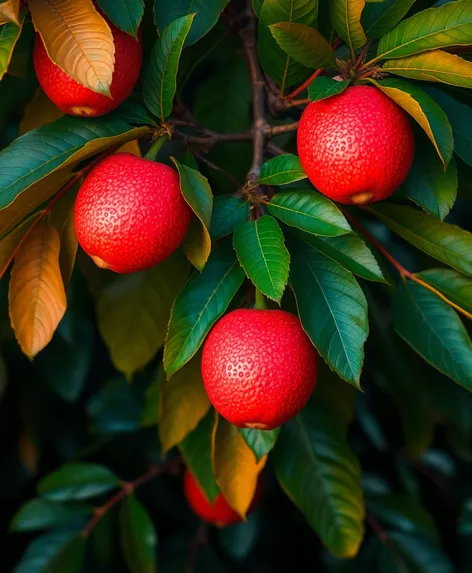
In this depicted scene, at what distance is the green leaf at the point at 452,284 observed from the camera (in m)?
0.90

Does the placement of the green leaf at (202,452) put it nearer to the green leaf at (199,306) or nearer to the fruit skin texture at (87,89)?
the green leaf at (199,306)

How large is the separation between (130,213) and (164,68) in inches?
7.0

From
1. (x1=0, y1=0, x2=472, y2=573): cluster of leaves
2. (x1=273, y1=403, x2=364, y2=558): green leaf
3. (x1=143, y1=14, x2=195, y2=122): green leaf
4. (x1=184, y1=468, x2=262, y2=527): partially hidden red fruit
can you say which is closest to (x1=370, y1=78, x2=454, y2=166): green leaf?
(x1=0, y1=0, x2=472, y2=573): cluster of leaves

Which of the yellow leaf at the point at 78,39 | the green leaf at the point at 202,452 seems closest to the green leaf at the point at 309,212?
the yellow leaf at the point at 78,39

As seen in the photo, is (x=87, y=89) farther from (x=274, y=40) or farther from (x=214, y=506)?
(x=214, y=506)

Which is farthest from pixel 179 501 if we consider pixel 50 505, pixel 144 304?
pixel 144 304

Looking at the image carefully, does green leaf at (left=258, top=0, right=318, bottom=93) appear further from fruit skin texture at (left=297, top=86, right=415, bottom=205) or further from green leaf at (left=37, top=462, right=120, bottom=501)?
green leaf at (left=37, top=462, right=120, bottom=501)

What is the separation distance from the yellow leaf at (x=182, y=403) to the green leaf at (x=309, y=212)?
0.89 ft

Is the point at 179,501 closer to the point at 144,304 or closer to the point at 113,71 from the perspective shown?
the point at 144,304

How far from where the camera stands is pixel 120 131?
0.82 meters

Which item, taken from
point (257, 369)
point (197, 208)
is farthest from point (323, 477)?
point (197, 208)

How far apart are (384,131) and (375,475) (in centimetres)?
118

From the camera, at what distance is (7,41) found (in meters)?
0.74

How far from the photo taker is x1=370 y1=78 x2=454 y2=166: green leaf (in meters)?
0.73
